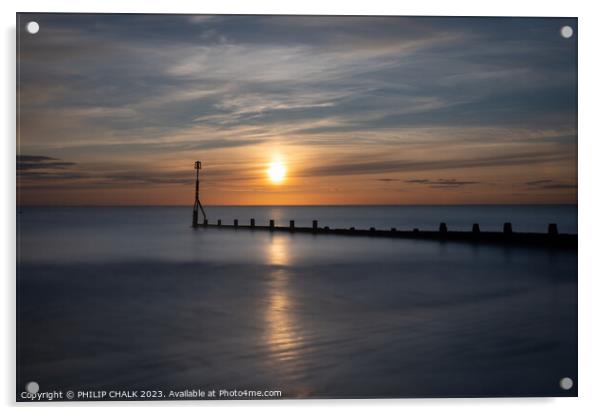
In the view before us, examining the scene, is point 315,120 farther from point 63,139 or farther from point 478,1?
point 63,139

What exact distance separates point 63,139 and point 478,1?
3.11m

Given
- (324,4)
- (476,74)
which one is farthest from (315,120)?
(476,74)

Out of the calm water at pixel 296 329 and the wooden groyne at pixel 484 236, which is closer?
the calm water at pixel 296 329

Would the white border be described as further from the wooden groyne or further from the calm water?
the wooden groyne

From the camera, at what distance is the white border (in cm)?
345

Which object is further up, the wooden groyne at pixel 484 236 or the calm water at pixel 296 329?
the wooden groyne at pixel 484 236
